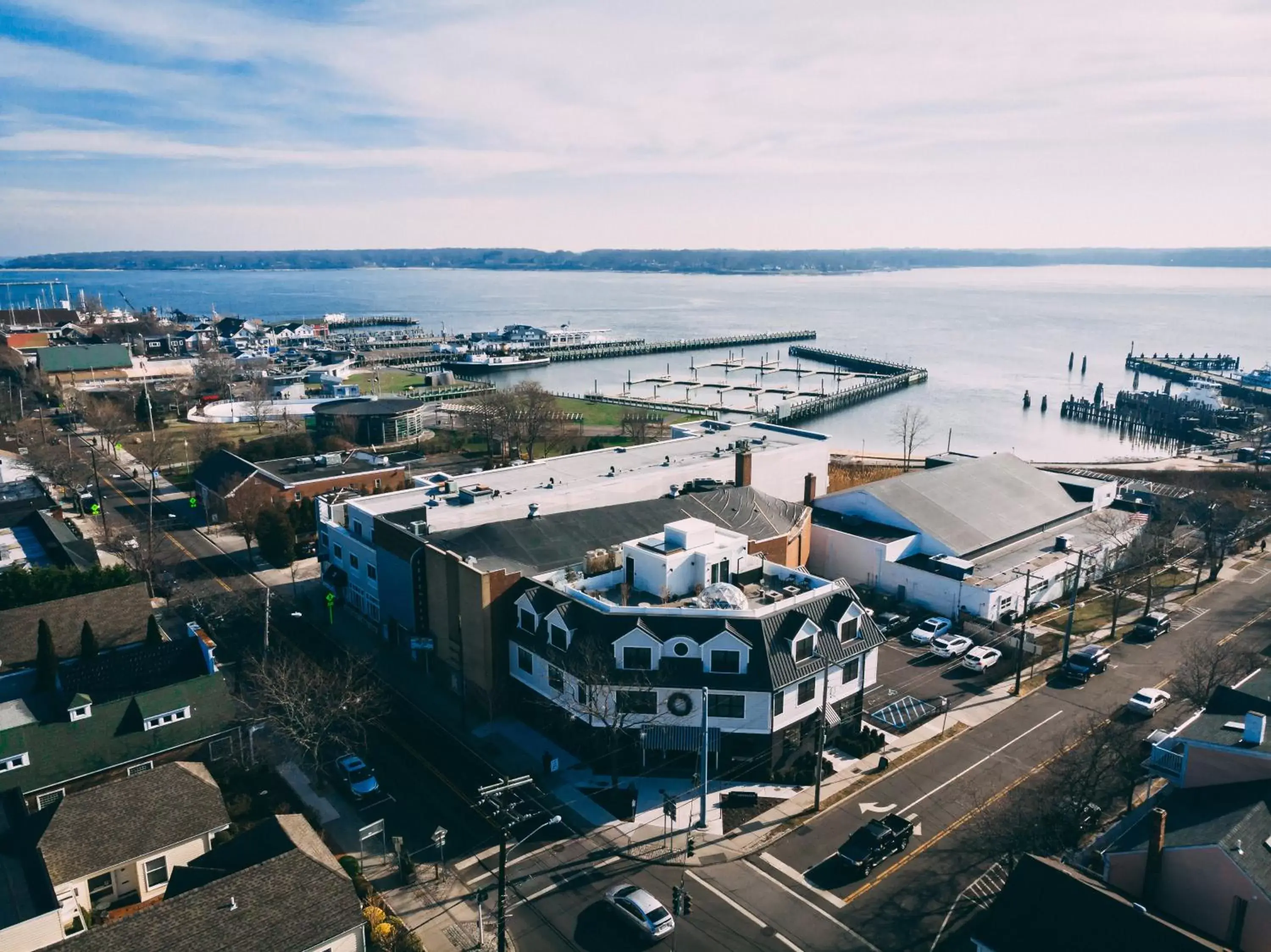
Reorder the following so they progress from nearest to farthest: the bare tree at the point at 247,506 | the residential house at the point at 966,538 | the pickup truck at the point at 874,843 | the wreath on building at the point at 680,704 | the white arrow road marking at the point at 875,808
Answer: the pickup truck at the point at 874,843
the white arrow road marking at the point at 875,808
the wreath on building at the point at 680,704
the residential house at the point at 966,538
the bare tree at the point at 247,506

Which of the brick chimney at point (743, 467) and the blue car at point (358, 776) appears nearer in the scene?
the blue car at point (358, 776)

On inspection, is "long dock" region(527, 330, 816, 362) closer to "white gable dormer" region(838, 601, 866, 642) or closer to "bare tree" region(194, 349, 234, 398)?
"bare tree" region(194, 349, 234, 398)

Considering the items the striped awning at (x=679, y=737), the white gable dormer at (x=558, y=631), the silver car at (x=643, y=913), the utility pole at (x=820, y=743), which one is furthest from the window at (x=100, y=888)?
the utility pole at (x=820, y=743)

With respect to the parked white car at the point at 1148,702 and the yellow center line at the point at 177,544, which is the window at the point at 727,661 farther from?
the yellow center line at the point at 177,544

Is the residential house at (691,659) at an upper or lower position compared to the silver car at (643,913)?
upper

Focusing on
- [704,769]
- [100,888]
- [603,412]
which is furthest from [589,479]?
[603,412]

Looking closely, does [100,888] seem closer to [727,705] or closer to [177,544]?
[727,705]

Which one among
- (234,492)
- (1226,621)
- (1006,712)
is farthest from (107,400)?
(1226,621)
